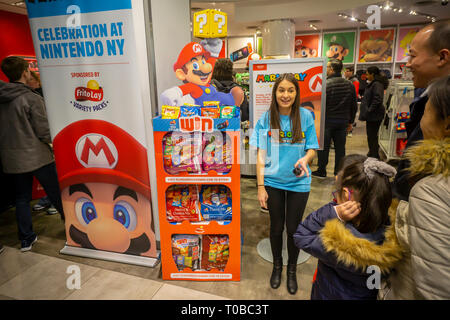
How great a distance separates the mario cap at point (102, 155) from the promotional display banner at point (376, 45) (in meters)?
11.7

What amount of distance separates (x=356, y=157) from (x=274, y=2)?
24.0 ft

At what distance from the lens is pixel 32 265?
2504 mm

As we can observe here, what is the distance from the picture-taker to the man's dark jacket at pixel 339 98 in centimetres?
420

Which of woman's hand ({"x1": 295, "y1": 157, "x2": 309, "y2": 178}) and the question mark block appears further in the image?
the question mark block

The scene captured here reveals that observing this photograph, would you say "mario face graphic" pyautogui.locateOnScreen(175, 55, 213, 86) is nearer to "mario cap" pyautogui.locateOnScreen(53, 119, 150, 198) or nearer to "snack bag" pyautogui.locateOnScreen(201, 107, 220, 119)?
"snack bag" pyautogui.locateOnScreen(201, 107, 220, 119)

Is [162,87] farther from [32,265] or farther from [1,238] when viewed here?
[1,238]

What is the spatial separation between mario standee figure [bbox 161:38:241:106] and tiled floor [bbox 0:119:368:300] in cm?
138

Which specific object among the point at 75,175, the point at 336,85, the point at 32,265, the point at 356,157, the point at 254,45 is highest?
the point at 254,45

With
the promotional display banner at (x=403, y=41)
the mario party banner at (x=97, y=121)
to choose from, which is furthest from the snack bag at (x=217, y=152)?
the promotional display banner at (x=403, y=41)

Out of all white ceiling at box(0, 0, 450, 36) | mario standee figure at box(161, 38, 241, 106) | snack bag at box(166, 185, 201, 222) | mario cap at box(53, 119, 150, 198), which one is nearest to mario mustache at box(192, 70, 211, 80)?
mario standee figure at box(161, 38, 241, 106)

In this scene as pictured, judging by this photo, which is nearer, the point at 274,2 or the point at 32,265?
the point at 32,265

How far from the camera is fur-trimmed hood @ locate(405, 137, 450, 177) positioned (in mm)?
900

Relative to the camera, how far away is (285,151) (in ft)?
6.62
